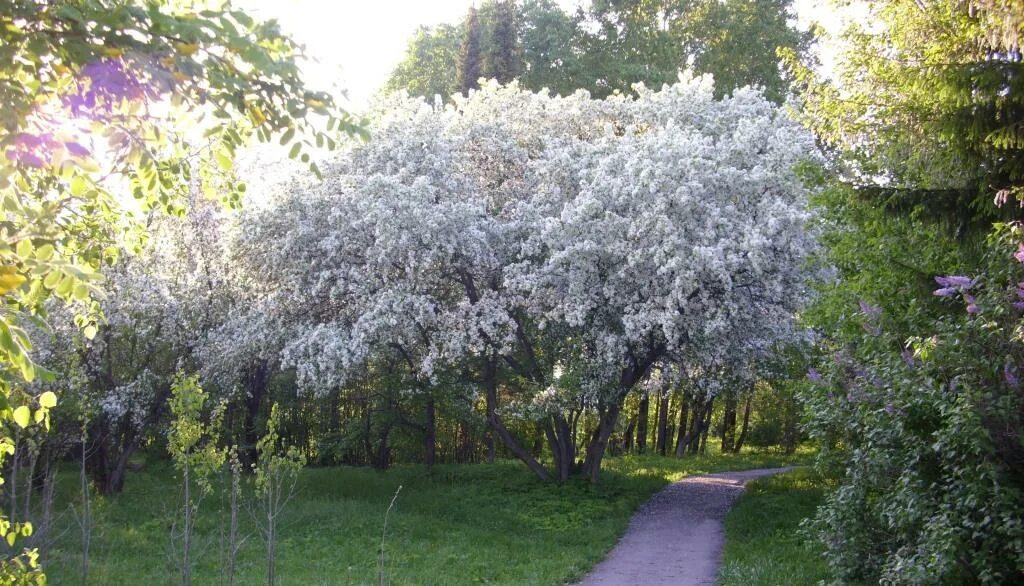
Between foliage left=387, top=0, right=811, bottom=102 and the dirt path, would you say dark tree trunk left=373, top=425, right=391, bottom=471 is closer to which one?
the dirt path

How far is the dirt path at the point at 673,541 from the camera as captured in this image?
10898 mm

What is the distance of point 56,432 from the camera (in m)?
13.5

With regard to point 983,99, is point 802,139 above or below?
above

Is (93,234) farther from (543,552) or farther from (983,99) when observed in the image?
(543,552)

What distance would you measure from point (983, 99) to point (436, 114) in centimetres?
1215

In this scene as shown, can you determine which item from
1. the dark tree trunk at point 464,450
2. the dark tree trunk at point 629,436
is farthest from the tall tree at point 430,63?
the dark tree trunk at point 629,436

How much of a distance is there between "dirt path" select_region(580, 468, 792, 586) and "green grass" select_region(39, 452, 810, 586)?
0.34 meters

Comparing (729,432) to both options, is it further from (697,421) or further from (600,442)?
(600,442)

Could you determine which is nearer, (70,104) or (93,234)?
(70,104)

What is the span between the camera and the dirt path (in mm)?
10898

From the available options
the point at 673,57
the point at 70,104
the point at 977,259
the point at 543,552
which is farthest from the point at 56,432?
the point at 673,57

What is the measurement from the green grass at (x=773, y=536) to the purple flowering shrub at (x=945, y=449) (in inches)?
49.3

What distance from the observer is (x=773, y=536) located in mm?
12953

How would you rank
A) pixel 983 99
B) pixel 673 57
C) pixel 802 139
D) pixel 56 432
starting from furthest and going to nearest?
pixel 673 57 < pixel 802 139 < pixel 56 432 < pixel 983 99
